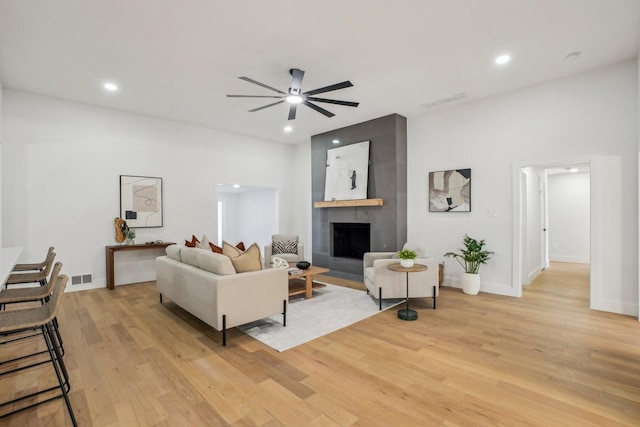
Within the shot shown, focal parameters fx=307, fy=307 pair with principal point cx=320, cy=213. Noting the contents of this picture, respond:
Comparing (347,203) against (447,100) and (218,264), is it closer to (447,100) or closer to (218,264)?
(447,100)

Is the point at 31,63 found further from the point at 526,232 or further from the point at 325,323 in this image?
the point at 526,232

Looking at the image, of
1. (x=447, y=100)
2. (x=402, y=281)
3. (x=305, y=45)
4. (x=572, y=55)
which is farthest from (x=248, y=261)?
(x=572, y=55)

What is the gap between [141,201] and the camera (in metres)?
5.67

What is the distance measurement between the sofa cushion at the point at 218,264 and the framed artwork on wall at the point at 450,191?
12.8 ft

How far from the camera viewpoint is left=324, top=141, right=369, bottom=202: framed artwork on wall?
6.09 meters

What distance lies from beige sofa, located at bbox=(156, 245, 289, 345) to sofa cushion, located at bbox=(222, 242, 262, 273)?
0.08 m

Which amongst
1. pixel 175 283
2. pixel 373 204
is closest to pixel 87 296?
pixel 175 283

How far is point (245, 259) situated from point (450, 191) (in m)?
3.83

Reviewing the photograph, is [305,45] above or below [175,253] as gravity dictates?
above

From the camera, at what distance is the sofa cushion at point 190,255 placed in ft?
11.4

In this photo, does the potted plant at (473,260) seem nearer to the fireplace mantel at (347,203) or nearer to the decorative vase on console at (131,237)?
the fireplace mantel at (347,203)

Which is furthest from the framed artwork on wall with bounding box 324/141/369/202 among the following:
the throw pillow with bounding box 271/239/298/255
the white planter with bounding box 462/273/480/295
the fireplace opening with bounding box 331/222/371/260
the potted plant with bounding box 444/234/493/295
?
the white planter with bounding box 462/273/480/295

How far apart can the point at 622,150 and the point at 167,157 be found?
7160mm

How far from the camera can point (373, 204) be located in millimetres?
5832
